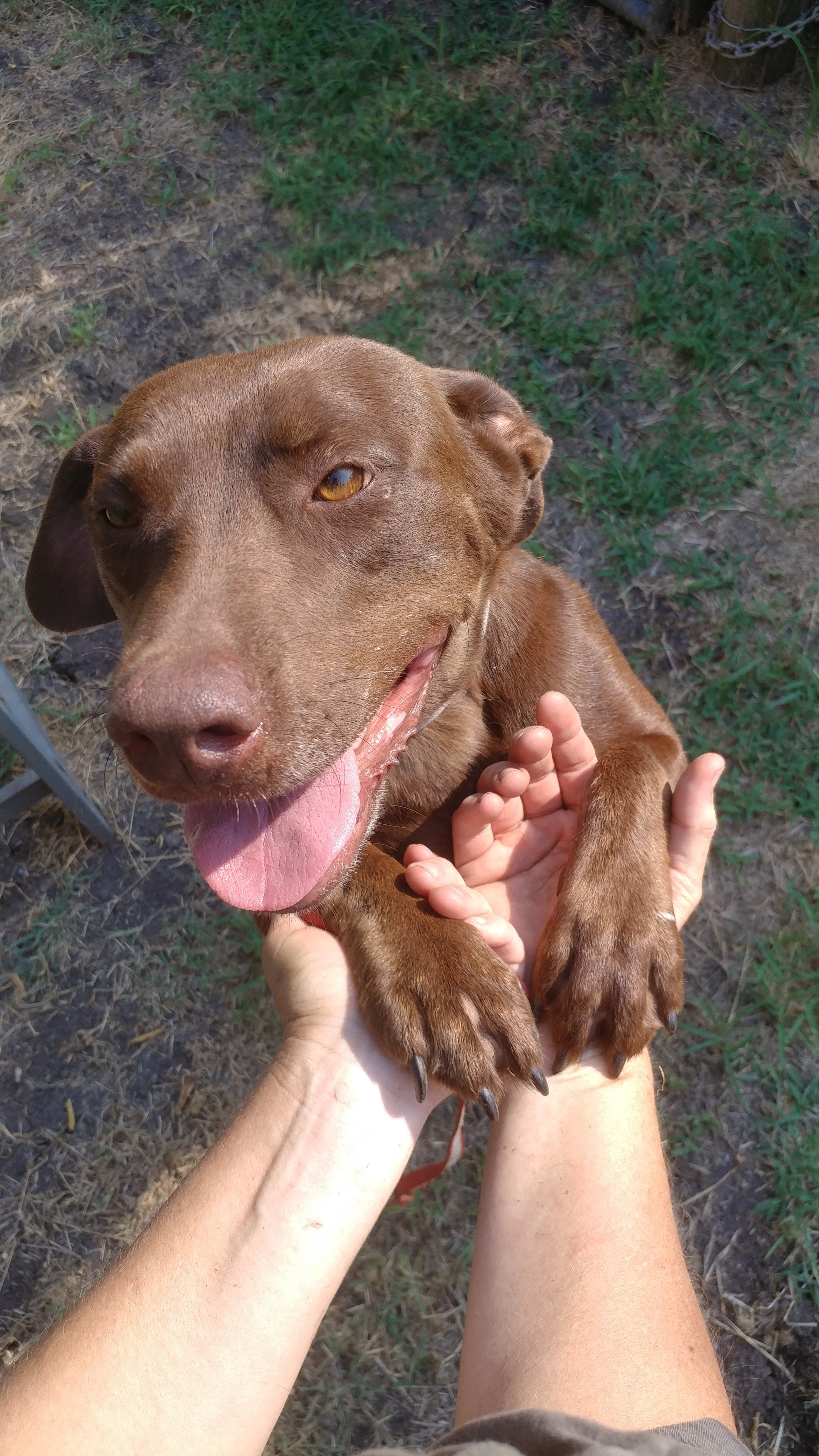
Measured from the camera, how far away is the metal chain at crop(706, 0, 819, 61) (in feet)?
16.1

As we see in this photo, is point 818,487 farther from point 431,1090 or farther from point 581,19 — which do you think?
point 431,1090

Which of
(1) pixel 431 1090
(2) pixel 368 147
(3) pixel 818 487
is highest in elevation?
(2) pixel 368 147

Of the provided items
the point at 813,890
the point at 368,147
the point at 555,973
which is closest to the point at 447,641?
the point at 555,973

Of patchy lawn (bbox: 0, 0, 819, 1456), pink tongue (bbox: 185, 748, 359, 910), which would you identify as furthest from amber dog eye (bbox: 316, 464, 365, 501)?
patchy lawn (bbox: 0, 0, 819, 1456)

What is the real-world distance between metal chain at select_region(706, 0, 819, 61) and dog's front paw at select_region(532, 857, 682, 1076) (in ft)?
14.3

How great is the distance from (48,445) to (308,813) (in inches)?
140

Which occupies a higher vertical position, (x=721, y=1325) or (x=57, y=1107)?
(x=57, y=1107)

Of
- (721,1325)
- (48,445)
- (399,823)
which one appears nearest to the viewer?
(399,823)

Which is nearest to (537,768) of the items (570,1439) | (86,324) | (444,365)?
(570,1439)

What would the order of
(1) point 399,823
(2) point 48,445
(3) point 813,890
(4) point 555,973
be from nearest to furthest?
1. (4) point 555,973
2. (1) point 399,823
3. (3) point 813,890
4. (2) point 48,445

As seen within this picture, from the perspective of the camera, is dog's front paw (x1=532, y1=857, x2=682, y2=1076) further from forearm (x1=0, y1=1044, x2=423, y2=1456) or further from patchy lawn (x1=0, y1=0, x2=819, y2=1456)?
patchy lawn (x1=0, y1=0, x2=819, y2=1456)

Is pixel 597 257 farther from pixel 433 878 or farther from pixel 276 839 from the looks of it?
pixel 276 839

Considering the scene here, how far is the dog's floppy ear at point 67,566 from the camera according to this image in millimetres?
3375

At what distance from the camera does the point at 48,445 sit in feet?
17.3
